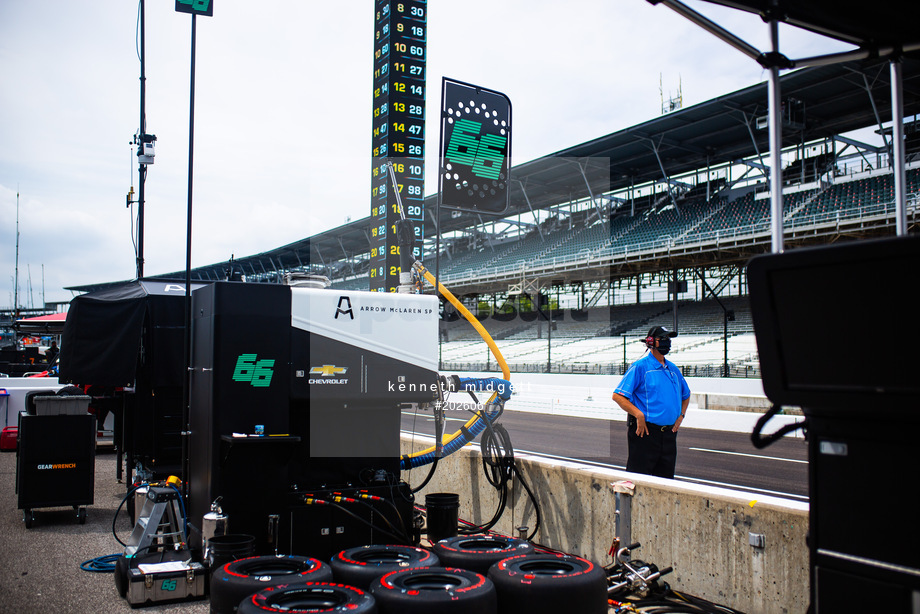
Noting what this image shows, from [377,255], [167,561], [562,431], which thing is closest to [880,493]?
[167,561]

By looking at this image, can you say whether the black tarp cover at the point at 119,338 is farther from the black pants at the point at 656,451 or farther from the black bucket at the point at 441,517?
the black pants at the point at 656,451

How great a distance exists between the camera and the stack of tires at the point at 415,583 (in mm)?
3707

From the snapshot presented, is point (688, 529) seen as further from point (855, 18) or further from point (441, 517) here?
point (855, 18)

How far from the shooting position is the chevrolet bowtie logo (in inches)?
221

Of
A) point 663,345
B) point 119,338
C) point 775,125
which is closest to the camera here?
point 775,125

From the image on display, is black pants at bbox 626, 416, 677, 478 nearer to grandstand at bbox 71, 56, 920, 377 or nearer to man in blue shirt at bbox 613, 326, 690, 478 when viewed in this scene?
man in blue shirt at bbox 613, 326, 690, 478

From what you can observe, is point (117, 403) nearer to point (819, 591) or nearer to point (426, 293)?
point (426, 293)

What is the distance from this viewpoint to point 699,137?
37188 mm

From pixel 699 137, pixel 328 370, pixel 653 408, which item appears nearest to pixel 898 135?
pixel 653 408

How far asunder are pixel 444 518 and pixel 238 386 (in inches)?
83.4

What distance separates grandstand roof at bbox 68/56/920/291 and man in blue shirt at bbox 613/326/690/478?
1823cm

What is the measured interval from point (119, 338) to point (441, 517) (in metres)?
4.55

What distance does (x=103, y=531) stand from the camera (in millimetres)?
7074

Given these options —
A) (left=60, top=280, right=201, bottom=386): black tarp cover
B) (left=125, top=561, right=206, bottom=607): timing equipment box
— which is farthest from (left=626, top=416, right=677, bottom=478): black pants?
(left=60, top=280, right=201, bottom=386): black tarp cover
